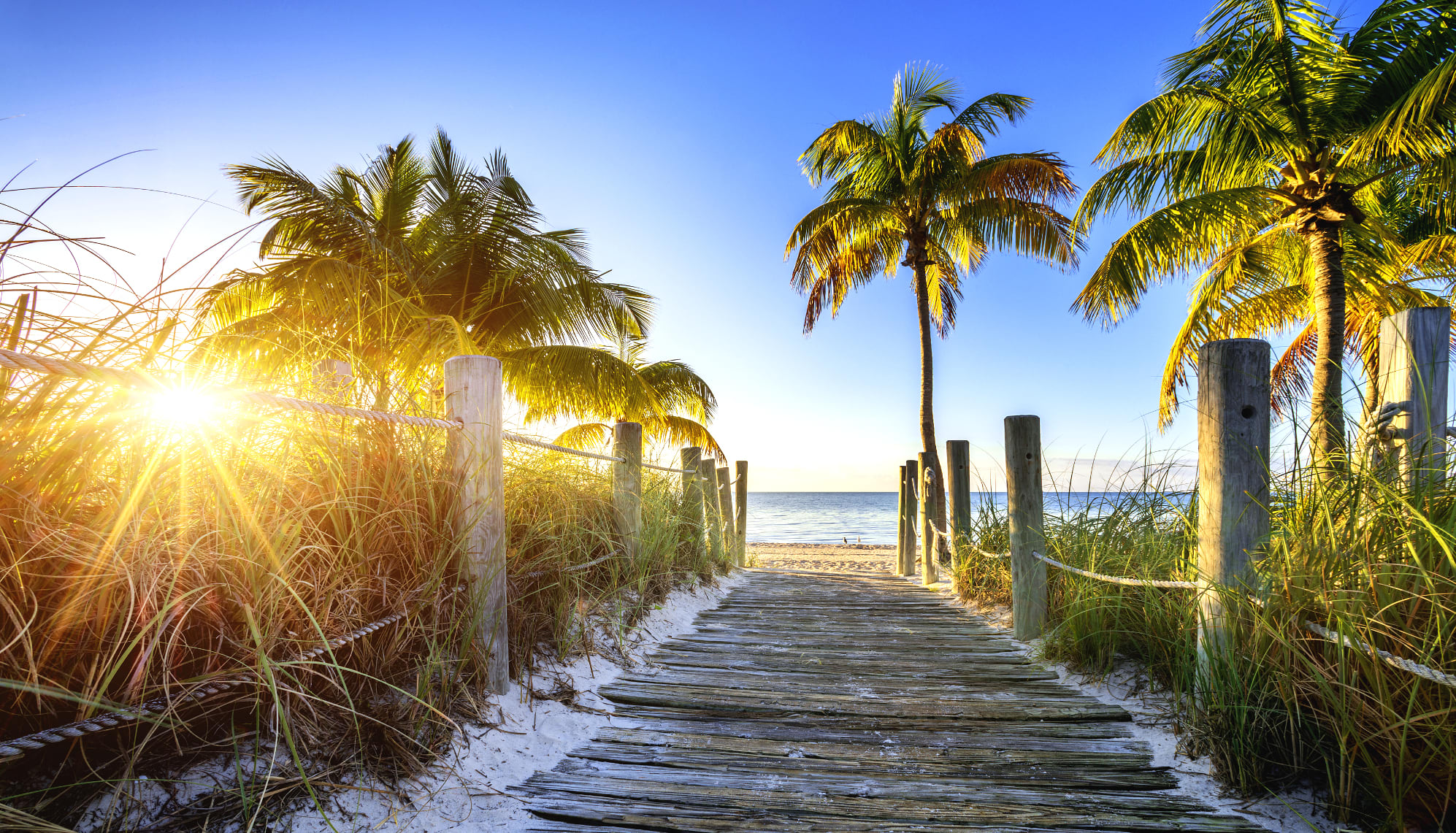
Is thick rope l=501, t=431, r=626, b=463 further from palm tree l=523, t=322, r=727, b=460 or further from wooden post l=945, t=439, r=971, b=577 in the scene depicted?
palm tree l=523, t=322, r=727, b=460

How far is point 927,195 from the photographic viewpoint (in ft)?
33.1

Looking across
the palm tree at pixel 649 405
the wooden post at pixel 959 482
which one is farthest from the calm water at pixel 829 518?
the palm tree at pixel 649 405

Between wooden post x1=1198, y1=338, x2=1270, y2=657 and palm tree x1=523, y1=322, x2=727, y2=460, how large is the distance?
9.30 meters

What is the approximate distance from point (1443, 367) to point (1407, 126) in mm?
6944

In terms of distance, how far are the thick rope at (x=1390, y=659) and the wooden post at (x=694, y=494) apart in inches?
161

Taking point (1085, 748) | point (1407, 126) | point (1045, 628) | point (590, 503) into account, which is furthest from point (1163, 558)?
point (1407, 126)

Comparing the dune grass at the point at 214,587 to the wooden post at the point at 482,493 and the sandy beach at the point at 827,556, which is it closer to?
the wooden post at the point at 482,493

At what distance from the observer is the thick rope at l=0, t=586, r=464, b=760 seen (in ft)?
3.46

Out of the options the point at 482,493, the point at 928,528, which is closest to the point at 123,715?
the point at 482,493

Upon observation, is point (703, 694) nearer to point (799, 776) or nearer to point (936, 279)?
point (799, 776)

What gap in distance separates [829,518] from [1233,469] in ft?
136

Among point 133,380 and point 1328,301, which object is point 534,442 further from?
point 1328,301

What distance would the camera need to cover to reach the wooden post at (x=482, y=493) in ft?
7.25

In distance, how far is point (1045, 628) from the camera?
11.9 ft
